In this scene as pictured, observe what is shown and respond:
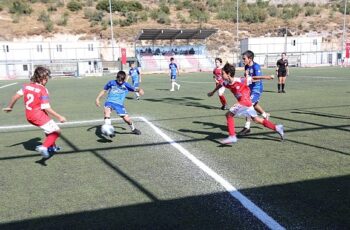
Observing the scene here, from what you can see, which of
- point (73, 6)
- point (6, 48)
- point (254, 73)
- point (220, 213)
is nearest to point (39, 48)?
point (6, 48)

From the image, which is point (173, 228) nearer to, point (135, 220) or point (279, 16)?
point (135, 220)

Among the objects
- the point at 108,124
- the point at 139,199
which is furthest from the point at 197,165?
the point at 108,124

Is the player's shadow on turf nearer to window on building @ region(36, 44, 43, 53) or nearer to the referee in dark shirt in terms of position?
the referee in dark shirt

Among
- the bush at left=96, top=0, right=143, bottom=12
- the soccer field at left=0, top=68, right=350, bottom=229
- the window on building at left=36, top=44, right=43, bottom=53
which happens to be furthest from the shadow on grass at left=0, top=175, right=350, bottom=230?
the bush at left=96, top=0, right=143, bottom=12

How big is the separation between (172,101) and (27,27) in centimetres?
6037

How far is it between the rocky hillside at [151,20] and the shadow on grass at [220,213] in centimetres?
6241

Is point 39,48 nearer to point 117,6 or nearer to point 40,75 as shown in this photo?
point 117,6

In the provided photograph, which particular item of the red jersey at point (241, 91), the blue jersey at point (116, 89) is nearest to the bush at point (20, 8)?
the blue jersey at point (116, 89)

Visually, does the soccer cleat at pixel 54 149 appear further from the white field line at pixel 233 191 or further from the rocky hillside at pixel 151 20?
the rocky hillside at pixel 151 20

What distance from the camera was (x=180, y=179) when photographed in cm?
520

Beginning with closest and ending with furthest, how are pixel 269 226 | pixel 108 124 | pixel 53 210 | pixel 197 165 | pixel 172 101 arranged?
pixel 269 226, pixel 53 210, pixel 197 165, pixel 108 124, pixel 172 101

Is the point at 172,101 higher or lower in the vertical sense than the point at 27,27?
lower

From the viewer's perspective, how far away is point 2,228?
12.5ft

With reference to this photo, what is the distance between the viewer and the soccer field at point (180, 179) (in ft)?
12.9
